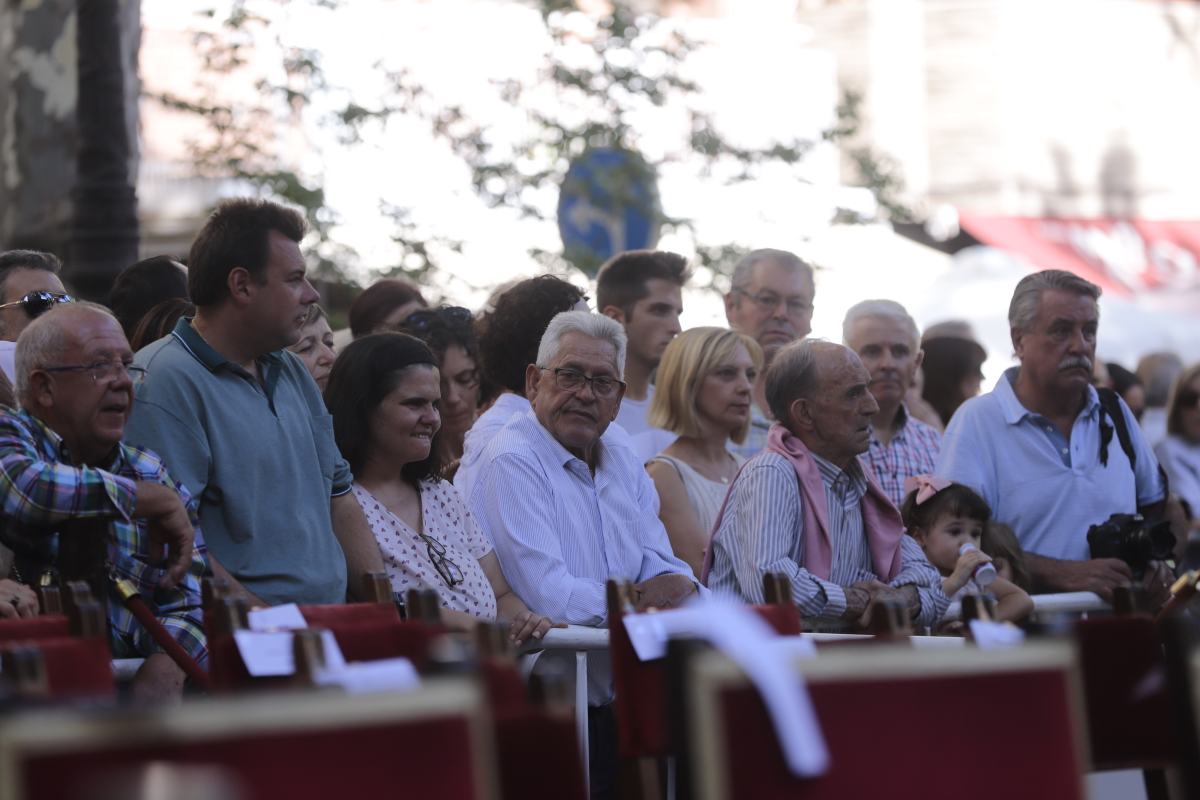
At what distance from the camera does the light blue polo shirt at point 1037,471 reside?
270 inches

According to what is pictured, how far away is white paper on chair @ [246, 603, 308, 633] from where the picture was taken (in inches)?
152

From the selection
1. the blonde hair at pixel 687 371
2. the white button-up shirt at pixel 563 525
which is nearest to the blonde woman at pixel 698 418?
the blonde hair at pixel 687 371

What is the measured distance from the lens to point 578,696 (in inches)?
210

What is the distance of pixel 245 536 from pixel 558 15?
8.23 metres

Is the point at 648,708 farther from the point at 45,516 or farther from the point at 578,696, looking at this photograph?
the point at 45,516

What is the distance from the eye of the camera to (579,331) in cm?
612

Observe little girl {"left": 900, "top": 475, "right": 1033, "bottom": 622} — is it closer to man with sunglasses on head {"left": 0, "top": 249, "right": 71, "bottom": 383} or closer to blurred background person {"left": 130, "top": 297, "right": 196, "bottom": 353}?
blurred background person {"left": 130, "top": 297, "right": 196, "bottom": 353}

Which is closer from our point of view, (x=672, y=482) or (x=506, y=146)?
(x=672, y=482)

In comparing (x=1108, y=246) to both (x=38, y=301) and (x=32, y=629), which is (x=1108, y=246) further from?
(x=32, y=629)

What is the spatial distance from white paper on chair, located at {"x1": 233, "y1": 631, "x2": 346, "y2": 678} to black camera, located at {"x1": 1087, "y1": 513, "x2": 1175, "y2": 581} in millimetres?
3661

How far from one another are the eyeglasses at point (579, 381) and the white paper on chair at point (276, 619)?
2184 millimetres

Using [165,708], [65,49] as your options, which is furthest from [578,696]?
[65,49]

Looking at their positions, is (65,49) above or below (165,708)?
above

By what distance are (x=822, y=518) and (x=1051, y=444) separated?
4.47ft
